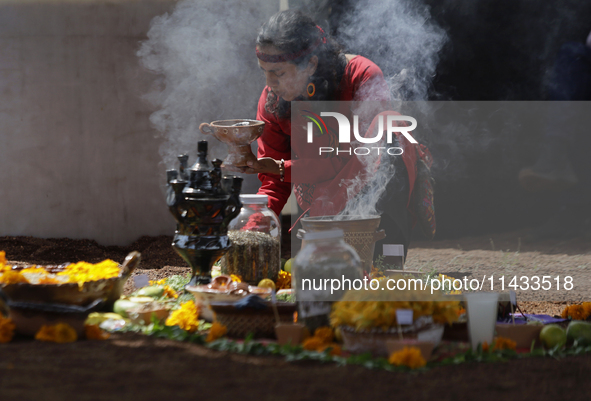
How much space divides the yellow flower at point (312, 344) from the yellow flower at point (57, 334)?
83 centimetres

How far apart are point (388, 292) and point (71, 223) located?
14.8ft

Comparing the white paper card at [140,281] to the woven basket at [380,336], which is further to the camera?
the white paper card at [140,281]

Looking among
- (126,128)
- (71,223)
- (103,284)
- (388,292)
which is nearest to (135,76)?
(126,128)

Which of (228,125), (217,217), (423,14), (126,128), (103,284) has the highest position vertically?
(423,14)

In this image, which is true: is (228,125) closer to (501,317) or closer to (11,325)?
(11,325)

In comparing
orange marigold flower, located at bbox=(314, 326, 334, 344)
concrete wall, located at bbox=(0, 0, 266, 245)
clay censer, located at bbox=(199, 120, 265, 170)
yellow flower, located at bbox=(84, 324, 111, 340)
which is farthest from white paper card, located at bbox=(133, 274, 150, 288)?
concrete wall, located at bbox=(0, 0, 266, 245)

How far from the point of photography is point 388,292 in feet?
5.91

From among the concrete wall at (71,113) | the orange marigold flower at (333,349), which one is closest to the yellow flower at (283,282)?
the orange marigold flower at (333,349)

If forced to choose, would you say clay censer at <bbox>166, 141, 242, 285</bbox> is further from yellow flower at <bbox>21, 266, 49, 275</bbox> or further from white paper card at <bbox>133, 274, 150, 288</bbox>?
yellow flower at <bbox>21, 266, 49, 275</bbox>

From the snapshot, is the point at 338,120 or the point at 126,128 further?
the point at 126,128

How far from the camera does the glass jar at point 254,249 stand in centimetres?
269

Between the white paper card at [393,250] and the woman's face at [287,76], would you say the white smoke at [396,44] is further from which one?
the white paper card at [393,250]

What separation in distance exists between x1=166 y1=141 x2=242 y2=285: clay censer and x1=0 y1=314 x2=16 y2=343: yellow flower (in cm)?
83

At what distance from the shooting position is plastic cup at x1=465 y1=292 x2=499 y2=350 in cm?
188
